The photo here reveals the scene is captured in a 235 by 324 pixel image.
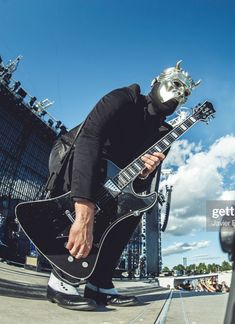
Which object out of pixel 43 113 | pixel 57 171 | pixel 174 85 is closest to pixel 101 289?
pixel 57 171

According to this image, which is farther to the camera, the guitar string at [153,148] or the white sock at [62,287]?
the guitar string at [153,148]

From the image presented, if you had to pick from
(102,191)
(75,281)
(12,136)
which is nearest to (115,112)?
(102,191)

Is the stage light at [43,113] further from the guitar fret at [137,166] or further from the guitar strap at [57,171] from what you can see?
the guitar fret at [137,166]

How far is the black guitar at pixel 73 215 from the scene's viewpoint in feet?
5.74

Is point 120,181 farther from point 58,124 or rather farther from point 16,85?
point 58,124

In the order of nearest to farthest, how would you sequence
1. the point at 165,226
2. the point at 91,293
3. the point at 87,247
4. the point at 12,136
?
the point at 87,247
the point at 91,293
the point at 165,226
the point at 12,136

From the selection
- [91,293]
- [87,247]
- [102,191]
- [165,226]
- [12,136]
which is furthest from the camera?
[12,136]

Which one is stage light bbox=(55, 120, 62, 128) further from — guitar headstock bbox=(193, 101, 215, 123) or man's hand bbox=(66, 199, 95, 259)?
man's hand bbox=(66, 199, 95, 259)

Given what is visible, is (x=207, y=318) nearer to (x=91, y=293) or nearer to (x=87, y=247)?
(x=87, y=247)

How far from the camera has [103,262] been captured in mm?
2104

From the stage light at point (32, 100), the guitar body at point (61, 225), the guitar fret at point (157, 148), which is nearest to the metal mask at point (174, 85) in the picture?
the guitar fret at point (157, 148)

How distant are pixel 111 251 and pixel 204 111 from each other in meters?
1.77

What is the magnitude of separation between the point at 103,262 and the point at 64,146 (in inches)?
34.6

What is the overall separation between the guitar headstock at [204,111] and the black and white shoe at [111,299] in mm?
1783
